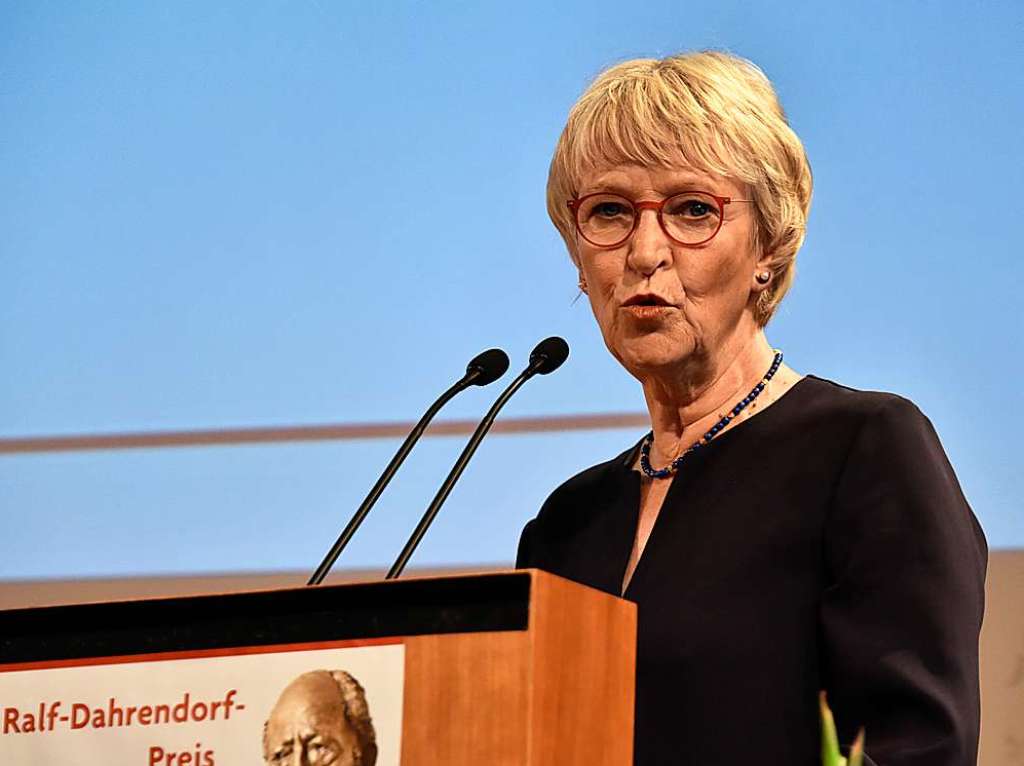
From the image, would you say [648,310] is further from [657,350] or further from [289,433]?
[289,433]

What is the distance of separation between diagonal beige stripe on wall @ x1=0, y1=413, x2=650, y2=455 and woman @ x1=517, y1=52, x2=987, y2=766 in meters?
0.63

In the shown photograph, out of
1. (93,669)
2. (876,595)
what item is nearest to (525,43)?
(876,595)

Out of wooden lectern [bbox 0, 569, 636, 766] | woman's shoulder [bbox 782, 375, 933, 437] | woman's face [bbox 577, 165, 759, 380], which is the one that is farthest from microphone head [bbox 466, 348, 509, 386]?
wooden lectern [bbox 0, 569, 636, 766]

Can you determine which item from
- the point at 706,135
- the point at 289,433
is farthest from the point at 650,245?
the point at 289,433

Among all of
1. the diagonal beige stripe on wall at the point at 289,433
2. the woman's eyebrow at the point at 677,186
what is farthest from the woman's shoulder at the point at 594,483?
the diagonal beige stripe on wall at the point at 289,433

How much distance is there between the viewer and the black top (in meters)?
1.86

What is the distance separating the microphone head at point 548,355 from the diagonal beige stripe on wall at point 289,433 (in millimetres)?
790

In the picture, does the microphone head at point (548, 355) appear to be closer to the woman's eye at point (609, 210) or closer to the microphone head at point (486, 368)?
the microphone head at point (486, 368)

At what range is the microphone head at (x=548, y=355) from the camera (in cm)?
232

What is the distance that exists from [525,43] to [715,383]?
4.19ft

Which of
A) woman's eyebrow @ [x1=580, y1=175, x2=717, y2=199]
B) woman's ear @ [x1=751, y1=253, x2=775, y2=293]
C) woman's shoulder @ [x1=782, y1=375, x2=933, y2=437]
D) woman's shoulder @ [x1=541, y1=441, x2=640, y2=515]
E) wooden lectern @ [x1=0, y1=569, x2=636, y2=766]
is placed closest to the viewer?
wooden lectern @ [x1=0, y1=569, x2=636, y2=766]

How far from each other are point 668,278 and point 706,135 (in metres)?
0.19

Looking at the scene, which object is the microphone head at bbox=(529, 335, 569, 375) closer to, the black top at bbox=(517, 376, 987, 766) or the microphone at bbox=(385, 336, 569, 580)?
the microphone at bbox=(385, 336, 569, 580)

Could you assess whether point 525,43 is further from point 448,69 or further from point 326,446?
point 326,446
